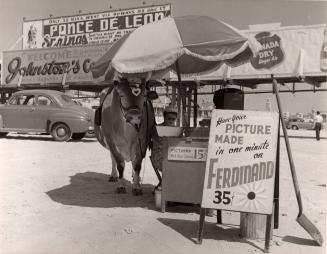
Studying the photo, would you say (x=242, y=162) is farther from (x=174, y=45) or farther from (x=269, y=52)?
(x=269, y=52)

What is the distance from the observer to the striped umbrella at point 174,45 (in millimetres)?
4945

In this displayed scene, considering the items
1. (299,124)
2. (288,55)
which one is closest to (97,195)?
(288,55)

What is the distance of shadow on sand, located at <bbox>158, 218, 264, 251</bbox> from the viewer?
4723 millimetres

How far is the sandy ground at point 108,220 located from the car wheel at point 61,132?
278 inches

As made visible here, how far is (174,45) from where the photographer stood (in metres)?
4.99

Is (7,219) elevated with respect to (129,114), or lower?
lower

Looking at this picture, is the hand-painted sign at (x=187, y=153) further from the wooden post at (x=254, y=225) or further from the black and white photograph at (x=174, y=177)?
the wooden post at (x=254, y=225)

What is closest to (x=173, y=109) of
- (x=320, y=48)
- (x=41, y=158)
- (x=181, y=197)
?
(x=181, y=197)

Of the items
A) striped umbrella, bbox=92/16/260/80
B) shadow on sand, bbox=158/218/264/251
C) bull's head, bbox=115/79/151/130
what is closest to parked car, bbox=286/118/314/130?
bull's head, bbox=115/79/151/130

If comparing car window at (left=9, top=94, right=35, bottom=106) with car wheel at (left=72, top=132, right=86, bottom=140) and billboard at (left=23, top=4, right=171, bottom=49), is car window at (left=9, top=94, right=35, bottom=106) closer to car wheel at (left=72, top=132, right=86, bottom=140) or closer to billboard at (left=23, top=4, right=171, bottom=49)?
car wheel at (left=72, top=132, right=86, bottom=140)

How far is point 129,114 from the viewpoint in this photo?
20.0ft

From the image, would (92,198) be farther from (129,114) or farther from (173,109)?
(173,109)

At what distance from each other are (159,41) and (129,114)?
1.34 m

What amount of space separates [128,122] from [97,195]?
1.34m
